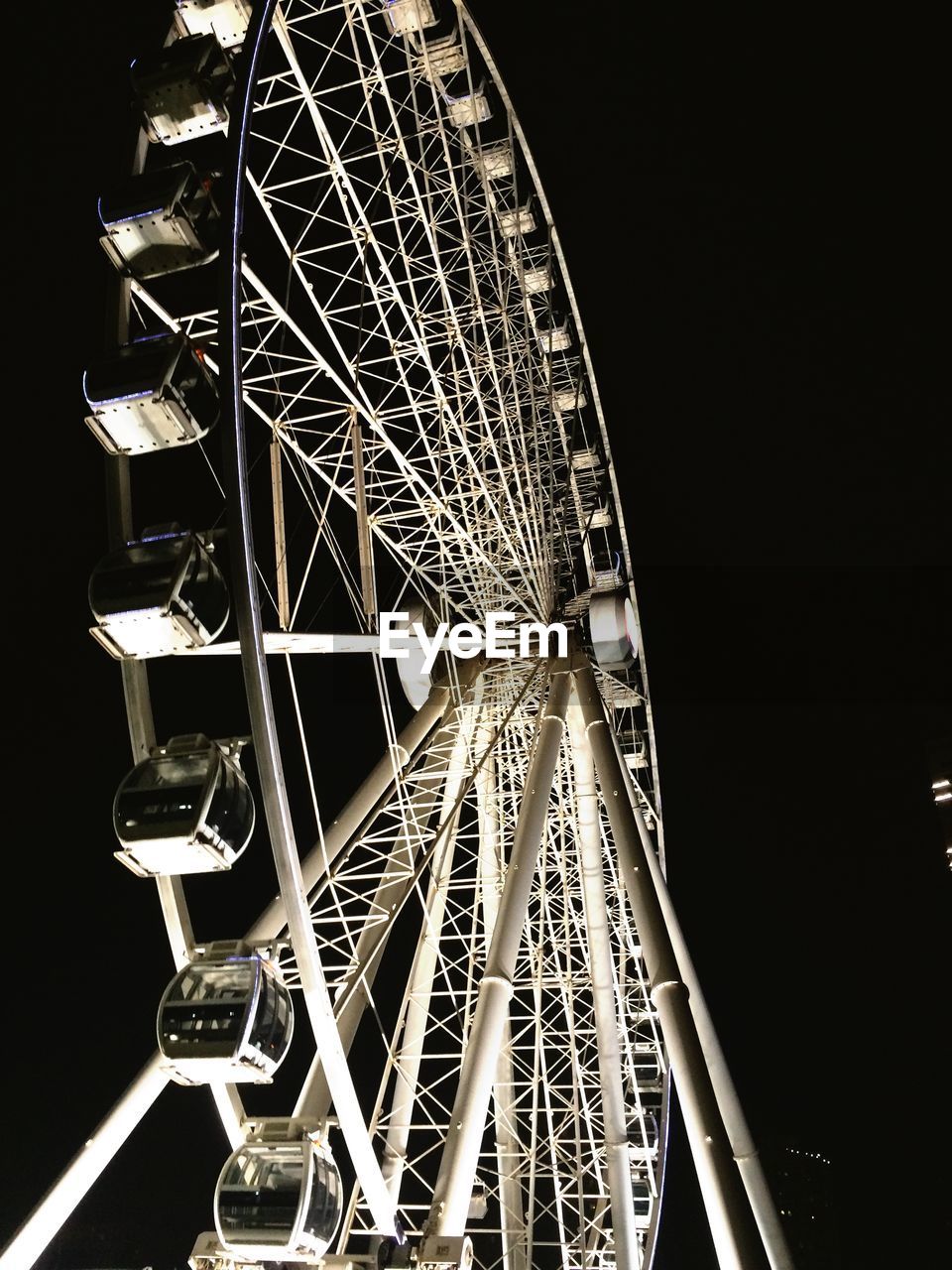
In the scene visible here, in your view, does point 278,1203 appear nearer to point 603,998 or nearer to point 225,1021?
point 225,1021

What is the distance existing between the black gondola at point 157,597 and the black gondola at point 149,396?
751 millimetres

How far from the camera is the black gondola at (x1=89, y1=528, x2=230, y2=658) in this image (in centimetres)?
652

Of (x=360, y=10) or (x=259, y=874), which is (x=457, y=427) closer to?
(x=360, y=10)

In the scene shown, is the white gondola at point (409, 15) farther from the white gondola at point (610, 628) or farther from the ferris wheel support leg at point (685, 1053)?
the ferris wheel support leg at point (685, 1053)

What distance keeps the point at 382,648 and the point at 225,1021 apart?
9.48 feet

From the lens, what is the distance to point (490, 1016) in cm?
877

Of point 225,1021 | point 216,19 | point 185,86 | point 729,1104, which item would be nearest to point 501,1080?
point 729,1104

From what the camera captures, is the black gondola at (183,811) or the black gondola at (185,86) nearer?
the black gondola at (183,811)

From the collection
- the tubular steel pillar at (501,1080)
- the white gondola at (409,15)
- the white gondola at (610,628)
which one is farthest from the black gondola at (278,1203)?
the white gondola at (409,15)

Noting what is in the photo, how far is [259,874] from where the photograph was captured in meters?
23.3

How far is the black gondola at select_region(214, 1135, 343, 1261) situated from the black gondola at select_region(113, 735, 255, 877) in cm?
159

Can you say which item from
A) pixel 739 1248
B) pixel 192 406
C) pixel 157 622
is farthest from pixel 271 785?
pixel 739 1248

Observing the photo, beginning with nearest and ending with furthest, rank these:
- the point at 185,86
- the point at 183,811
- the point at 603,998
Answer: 1. the point at 183,811
2. the point at 185,86
3. the point at 603,998

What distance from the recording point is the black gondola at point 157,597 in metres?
6.52
